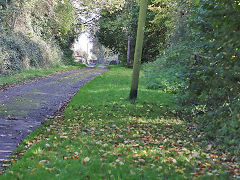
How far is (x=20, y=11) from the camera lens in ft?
73.0

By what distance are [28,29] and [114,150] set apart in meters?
21.8

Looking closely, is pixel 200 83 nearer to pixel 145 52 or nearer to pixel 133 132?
pixel 133 132

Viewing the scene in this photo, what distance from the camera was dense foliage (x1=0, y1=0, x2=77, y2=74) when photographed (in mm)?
20245

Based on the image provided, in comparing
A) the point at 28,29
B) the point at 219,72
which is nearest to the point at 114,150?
the point at 219,72

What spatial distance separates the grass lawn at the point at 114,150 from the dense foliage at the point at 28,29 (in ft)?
42.7

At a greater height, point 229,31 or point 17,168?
point 229,31

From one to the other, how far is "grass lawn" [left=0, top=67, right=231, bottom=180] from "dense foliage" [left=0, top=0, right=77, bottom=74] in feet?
42.7

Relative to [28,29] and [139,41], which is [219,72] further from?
[28,29]

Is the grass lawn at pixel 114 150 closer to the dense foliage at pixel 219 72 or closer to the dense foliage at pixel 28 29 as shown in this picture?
the dense foliage at pixel 219 72

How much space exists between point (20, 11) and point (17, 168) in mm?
20682

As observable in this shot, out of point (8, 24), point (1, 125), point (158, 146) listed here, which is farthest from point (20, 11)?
point (158, 146)

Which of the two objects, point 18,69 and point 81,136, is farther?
point 18,69

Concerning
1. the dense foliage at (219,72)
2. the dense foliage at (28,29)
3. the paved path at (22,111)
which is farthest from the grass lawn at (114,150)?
the dense foliage at (28,29)

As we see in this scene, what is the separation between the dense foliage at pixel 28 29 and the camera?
20.2 meters
